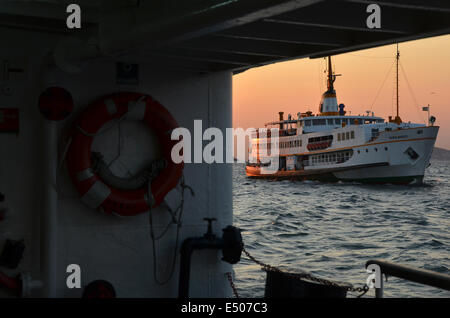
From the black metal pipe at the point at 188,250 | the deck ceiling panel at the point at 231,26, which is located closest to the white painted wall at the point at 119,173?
the black metal pipe at the point at 188,250

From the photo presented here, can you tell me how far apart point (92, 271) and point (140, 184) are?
75 centimetres

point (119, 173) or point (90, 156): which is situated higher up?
point (90, 156)

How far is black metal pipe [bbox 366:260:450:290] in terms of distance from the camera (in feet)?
8.41

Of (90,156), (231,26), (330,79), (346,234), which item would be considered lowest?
(346,234)

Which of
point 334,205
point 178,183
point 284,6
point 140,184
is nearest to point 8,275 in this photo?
point 140,184

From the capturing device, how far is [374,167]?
40.3 metres

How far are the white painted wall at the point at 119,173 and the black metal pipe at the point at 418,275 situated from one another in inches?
63.3

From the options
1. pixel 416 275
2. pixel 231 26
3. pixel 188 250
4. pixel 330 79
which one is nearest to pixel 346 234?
pixel 188 250

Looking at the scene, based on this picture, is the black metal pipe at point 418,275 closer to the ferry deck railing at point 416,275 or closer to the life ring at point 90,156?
the ferry deck railing at point 416,275

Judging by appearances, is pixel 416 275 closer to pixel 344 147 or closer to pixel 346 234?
pixel 346 234

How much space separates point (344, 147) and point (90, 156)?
129 feet

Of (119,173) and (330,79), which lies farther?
(330,79)

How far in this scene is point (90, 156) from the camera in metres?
3.68

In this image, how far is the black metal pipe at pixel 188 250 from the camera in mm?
3988
